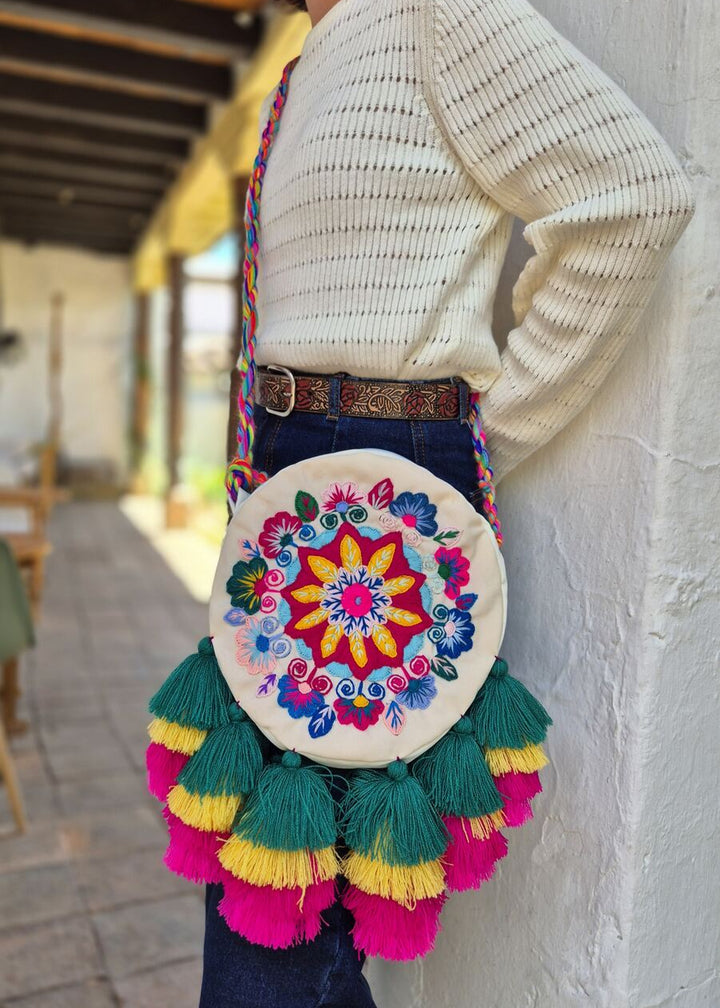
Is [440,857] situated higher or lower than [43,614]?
higher

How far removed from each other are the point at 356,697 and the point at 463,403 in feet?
1.03

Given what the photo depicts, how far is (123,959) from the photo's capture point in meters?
1.71

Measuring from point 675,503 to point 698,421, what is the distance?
9 cm

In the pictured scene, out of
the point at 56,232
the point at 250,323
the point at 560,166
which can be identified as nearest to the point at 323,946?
the point at 250,323

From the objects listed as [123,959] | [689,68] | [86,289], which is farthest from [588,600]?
[86,289]

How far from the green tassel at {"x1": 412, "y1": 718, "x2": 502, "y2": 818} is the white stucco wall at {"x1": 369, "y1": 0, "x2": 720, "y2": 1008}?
0.16 meters

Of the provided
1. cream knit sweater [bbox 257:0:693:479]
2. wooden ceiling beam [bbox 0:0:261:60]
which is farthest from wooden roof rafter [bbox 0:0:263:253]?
cream knit sweater [bbox 257:0:693:479]

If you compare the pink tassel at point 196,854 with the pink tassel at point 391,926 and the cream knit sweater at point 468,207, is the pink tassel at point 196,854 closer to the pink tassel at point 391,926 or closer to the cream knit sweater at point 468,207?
the pink tassel at point 391,926

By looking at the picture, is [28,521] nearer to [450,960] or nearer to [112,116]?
[112,116]

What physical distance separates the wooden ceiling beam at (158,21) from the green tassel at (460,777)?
4.47 m

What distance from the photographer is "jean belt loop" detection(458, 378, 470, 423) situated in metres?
0.89

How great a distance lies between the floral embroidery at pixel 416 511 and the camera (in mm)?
818

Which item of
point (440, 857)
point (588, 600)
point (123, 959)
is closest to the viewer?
point (440, 857)

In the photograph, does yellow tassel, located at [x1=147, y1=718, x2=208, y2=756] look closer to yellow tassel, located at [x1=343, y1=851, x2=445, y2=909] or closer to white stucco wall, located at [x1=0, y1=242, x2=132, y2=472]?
yellow tassel, located at [x1=343, y1=851, x2=445, y2=909]
